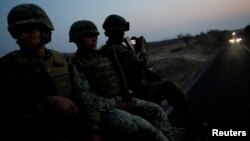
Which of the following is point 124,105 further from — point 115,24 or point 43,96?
point 115,24

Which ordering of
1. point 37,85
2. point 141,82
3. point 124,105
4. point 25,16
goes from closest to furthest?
point 37,85 < point 25,16 < point 124,105 < point 141,82

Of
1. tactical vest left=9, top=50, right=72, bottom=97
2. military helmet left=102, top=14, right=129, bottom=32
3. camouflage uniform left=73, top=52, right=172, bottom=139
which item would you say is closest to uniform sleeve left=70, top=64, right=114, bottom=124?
tactical vest left=9, top=50, right=72, bottom=97

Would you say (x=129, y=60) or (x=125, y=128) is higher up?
(x=129, y=60)

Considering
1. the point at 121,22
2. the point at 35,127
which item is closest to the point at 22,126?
the point at 35,127

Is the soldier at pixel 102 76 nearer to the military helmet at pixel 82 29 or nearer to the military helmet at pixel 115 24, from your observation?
the military helmet at pixel 82 29

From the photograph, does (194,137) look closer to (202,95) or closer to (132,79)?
(132,79)

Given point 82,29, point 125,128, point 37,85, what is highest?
point 82,29

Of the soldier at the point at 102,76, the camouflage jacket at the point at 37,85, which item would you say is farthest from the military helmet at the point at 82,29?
the camouflage jacket at the point at 37,85

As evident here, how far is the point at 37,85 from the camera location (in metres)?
2.89

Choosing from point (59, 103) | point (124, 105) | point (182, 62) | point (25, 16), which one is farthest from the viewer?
point (182, 62)

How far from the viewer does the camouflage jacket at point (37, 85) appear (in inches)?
109

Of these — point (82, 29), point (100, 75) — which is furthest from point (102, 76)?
point (82, 29)

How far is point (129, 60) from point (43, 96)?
79.2 inches

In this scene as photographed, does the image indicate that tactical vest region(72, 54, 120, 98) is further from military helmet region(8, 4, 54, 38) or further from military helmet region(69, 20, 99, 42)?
military helmet region(8, 4, 54, 38)
